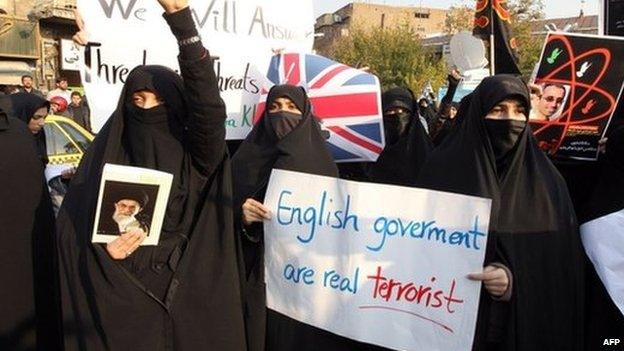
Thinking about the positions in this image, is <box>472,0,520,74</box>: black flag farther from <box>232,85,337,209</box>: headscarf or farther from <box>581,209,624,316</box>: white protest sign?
<box>581,209,624,316</box>: white protest sign

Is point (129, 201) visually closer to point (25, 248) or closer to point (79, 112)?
point (25, 248)

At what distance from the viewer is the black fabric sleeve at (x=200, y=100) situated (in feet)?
6.42

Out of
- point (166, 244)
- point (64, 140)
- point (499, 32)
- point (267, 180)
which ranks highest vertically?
point (499, 32)

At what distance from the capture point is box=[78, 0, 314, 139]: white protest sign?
9.89ft

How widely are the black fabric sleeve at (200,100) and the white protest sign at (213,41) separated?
1077mm

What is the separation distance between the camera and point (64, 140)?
622cm

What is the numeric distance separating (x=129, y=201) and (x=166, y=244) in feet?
0.85

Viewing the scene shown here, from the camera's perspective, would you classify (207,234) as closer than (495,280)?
No

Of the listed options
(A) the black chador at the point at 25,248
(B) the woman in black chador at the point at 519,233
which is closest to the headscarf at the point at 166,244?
(A) the black chador at the point at 25,248

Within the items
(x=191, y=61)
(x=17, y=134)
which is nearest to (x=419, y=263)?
(x=191, y=61)

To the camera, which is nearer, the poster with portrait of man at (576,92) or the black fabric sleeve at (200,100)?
the black fabric sleeve at (200,100)

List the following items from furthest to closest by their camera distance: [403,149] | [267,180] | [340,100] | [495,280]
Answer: [340,100], [403,149], [267,180], [495,280]

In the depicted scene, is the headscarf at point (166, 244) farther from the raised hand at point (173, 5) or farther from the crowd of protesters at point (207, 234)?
the raised hand at point (173, 5)

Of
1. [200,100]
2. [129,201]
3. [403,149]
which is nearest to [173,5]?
[200,100]
